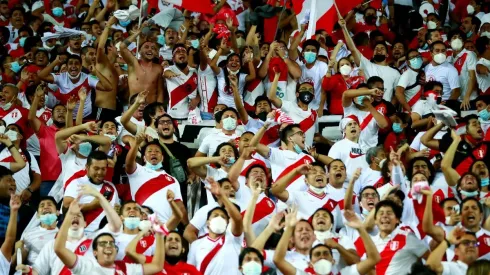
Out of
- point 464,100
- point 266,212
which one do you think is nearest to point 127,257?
point 266,212

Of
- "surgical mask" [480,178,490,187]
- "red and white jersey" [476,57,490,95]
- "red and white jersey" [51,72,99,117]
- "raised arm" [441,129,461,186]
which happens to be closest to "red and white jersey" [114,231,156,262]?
"raised arm" [441,129,461,186]

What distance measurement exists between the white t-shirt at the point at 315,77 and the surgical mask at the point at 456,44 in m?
1.60

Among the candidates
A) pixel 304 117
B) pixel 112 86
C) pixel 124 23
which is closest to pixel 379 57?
pixel 304 117

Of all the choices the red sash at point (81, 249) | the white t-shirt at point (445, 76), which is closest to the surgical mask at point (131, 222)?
the red sash at point (81, 249)

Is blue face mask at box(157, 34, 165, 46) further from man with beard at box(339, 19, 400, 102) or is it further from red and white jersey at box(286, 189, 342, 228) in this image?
red and white jersey at box(286, 189, 342, 228)

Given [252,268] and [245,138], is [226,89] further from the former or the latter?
[252,268]

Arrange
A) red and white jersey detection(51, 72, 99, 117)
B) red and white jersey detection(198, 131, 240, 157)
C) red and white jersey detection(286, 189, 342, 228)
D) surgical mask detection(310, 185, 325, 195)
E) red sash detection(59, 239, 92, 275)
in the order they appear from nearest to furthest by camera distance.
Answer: red sash detection(59, 239, 92, 275) → red and white jersey detection(286, 189, 342, 228) → surgical mask detection(310, 185, 325, 195) → red and white jersey detection(198, 131, 240, 157) → red and white jersey detection(51, 72, 99, 117)

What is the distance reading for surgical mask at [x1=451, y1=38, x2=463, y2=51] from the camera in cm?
1733

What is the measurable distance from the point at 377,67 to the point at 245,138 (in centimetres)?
269

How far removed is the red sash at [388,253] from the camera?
41.5 feet

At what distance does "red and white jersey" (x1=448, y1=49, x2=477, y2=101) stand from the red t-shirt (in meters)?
4.50

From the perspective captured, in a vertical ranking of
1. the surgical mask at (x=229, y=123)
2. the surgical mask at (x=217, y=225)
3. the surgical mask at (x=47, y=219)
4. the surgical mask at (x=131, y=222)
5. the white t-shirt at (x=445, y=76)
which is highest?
the white t-shirt at (x=445, y=76)

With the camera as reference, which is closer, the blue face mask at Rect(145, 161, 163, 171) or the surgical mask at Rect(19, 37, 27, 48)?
the blue face mask at Rect(145, 161, 163, 171)

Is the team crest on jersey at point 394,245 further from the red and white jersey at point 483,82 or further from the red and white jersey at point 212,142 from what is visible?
the red and white jersey at point 483,82
